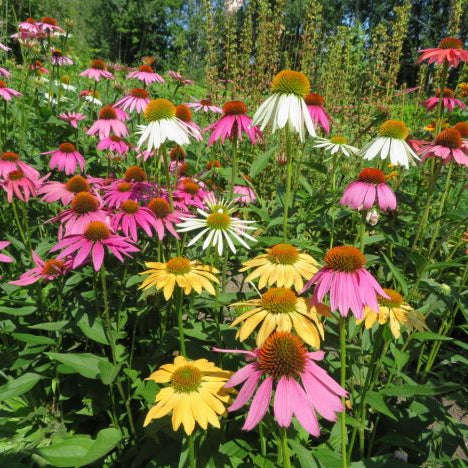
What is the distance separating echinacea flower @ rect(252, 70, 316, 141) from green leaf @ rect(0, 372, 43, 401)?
1.12 m

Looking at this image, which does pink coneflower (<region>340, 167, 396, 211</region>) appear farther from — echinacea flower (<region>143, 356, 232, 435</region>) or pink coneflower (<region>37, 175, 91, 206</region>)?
pink coneflower (<region>37, 175, 91, 206</region>)

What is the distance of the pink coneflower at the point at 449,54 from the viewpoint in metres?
1.86

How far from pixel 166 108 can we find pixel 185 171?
0.57m

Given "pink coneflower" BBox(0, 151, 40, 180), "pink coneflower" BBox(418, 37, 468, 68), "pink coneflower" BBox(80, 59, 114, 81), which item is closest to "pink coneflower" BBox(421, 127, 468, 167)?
"pink coneflower" BBox(418, 37, 468, 68)

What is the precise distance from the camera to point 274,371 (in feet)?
2.68

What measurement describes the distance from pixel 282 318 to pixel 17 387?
952 mm

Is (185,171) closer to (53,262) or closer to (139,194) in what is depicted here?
(139,194)

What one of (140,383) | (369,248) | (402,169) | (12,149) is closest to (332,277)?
(140,383)

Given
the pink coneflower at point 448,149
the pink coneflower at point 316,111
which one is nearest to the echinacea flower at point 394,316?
the pink coneflower at point 448,149

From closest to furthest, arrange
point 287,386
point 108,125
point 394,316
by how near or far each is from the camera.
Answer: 1. point 287,386
2. point 394,316
3. point 108,125

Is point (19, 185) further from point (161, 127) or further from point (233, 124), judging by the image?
point (233, 124)

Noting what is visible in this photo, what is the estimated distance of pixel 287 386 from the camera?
2.61 feet

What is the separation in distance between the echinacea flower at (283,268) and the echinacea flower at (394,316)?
189mm

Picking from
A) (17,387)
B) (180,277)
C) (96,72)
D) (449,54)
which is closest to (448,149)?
(449,54)
